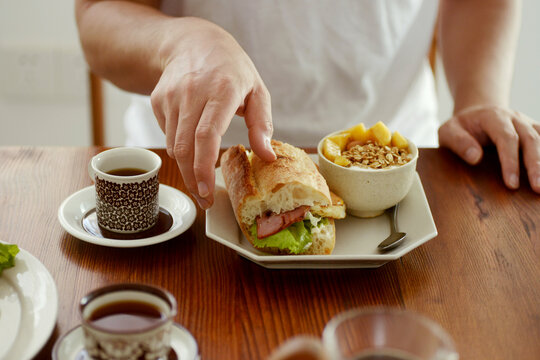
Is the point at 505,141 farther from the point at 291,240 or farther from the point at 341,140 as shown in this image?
the point at 291,240

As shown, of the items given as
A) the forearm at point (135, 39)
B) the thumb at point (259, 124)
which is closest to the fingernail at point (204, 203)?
the thumb at point (259, 124)

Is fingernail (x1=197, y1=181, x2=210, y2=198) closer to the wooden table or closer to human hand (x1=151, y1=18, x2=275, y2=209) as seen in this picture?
human hand (x1=151, y1=18, x2=275, y2=209)

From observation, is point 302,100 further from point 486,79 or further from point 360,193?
point 360,193

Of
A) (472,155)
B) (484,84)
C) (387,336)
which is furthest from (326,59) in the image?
(387,336)

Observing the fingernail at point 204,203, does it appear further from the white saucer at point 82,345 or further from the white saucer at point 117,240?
the white saucer at point 82,345

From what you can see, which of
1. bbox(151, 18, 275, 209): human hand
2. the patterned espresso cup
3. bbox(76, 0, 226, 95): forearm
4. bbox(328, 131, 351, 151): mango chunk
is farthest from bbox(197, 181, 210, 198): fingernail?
bbox(328, 131, 351, 151): mango chunk
